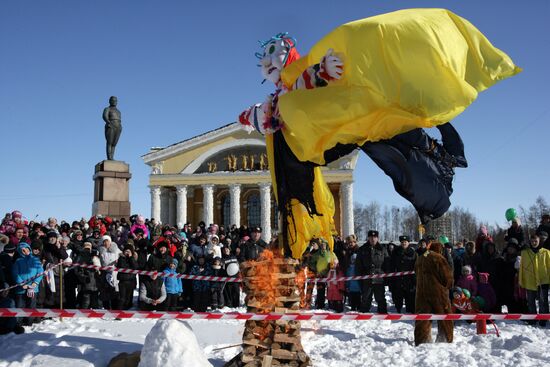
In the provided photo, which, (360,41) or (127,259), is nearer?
(360,41)

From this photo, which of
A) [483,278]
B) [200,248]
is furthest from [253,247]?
[483,278]

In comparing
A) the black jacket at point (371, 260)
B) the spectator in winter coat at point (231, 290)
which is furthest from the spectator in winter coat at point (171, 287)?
the black jacket at point (371, 260)

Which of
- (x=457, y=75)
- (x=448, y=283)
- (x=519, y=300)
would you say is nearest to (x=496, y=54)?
(x=457, y=75)

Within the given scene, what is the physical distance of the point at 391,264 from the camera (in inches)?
473

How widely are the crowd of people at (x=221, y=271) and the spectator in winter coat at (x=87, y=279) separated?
0.02 metres

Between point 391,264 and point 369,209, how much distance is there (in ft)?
301

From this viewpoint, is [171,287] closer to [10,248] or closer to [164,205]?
[10,248]

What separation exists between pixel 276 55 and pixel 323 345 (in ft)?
15.4

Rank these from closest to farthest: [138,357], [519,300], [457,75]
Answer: [457,75] < [138,357] < [519,300]

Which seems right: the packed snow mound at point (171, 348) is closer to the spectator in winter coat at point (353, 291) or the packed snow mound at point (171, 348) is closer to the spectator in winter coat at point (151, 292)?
the spectator in winter coat at point (151, 292)

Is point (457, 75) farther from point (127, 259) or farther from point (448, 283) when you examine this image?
point (127, 259)

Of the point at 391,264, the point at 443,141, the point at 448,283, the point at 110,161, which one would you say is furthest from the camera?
the point at 110,161

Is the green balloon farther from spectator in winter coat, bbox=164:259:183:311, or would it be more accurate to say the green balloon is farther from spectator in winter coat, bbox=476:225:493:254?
spectator in winter coat, bbox=164:259:183:311

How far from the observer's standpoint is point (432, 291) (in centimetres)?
785
